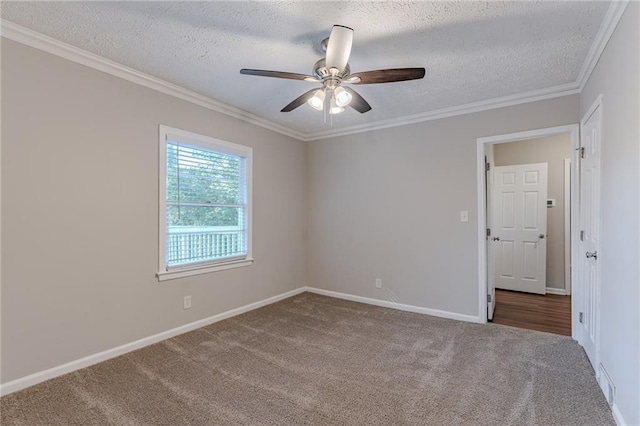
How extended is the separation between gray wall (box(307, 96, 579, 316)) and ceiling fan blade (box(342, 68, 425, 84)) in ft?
6.16

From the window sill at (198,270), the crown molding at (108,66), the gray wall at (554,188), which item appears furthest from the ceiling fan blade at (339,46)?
the gray wall at (554,188)

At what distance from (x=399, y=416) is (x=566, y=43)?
283 centimetres

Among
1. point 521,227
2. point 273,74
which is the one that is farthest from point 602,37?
point 521,227

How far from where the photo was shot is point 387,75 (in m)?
2.07

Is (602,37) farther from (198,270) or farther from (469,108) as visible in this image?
(198,270)

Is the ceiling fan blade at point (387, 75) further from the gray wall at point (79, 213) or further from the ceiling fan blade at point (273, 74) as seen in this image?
the gray wall at point (79, 213)

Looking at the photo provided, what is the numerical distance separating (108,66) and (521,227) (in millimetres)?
5651

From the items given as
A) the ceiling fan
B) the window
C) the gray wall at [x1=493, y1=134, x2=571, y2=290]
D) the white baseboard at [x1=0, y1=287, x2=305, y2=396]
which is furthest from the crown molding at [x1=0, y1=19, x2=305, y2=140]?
the gray wall at [x1=493, y1=134, x2=571, y2=290]

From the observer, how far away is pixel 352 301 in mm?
4359

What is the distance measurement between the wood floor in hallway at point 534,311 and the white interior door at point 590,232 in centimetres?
60

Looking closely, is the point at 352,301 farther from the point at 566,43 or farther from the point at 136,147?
the point at 566,43

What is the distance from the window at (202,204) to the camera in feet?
10.1

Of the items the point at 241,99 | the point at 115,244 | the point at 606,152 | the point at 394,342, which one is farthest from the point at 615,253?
the point at 115,244

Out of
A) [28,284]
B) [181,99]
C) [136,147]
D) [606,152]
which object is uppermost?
[181,99]
